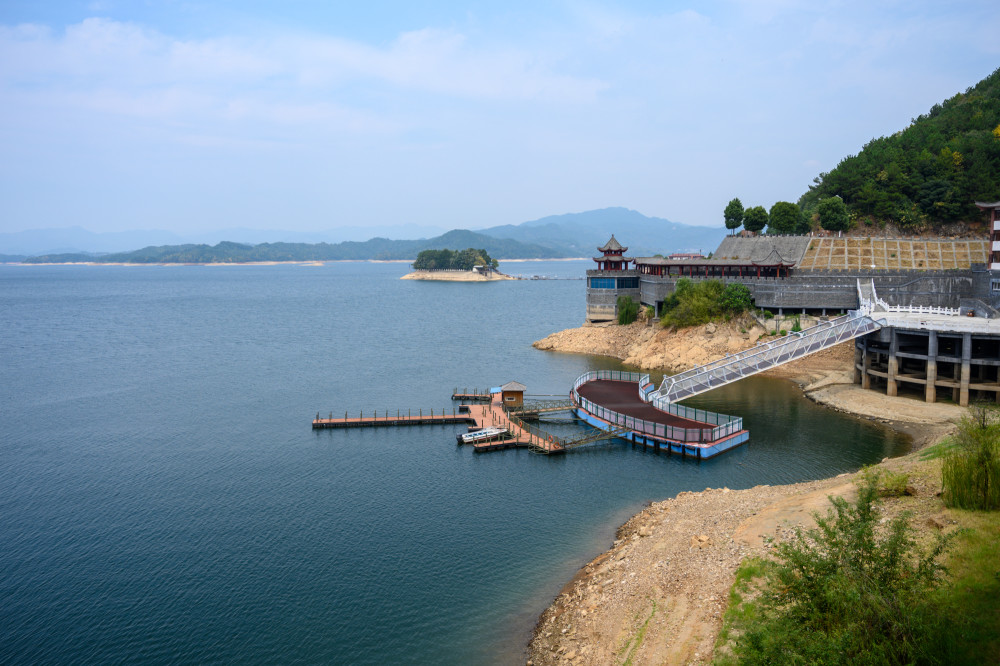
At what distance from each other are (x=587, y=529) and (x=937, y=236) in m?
87.7

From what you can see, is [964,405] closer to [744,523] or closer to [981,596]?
[744,523]

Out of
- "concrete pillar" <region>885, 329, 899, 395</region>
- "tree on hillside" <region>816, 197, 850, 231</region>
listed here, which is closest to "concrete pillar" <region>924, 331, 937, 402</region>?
"concrete pillar" <region>885, 329, 899, 395</region>

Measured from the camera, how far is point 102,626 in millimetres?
30719

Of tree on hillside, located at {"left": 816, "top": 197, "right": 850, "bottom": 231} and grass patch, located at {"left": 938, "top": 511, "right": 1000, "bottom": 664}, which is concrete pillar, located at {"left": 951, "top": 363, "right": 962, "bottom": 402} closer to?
grass patch, located at {"left": 938, "top": 511, "right": 1000, "bottom": 664}

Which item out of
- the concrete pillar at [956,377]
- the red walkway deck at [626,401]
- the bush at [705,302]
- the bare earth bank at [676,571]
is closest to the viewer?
the bare earth bank at [676,571]

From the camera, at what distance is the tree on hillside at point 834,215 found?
101m

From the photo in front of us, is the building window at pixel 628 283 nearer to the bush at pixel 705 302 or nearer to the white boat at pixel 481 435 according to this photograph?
the bush at pixel 705 302

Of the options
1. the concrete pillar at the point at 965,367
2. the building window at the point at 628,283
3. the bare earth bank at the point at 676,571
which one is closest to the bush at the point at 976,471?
the bare earth bank at the point at 676,571

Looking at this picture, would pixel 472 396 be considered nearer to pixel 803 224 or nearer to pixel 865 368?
pixel 865 368

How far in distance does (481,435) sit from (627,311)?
5123 centimetres

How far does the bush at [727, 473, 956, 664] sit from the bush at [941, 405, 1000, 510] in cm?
676

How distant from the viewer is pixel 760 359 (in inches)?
2510

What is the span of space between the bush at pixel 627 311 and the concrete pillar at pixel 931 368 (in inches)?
1758

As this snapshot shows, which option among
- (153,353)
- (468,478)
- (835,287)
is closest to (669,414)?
(468,478)
